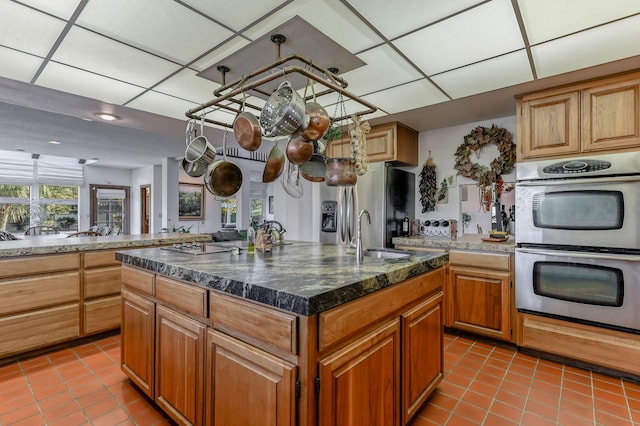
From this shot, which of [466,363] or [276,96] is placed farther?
[466,363]

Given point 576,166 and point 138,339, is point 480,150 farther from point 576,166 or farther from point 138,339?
point 138,339

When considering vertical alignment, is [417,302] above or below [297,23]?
below

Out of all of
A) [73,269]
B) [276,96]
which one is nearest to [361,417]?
[276,96]

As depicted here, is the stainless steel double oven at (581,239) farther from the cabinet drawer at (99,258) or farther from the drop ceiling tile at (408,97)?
the cabinet drawer at (99,258)

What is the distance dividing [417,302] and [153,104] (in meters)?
3.19

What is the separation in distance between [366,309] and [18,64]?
3.09 meters

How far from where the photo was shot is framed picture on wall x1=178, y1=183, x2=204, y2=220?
8.59 meters

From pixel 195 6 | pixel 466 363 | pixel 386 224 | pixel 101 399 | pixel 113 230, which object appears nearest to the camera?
pixel 195 6

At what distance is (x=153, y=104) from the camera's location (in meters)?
3.29

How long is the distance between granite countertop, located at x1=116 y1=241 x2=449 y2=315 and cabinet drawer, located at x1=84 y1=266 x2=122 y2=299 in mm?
1044

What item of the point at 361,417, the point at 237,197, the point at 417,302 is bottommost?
the point at 361,417

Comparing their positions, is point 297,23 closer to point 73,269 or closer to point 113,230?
point 73,269

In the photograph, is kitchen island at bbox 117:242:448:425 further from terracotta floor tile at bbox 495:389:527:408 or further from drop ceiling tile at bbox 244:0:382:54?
drop ceiling tile at bbox 244:0:382:54

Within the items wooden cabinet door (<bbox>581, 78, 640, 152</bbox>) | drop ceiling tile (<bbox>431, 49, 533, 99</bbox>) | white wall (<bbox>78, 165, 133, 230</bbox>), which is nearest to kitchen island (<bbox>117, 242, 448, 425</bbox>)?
drop ceiling tile (<bbox>431, 49, 533, 99</bbox>)
